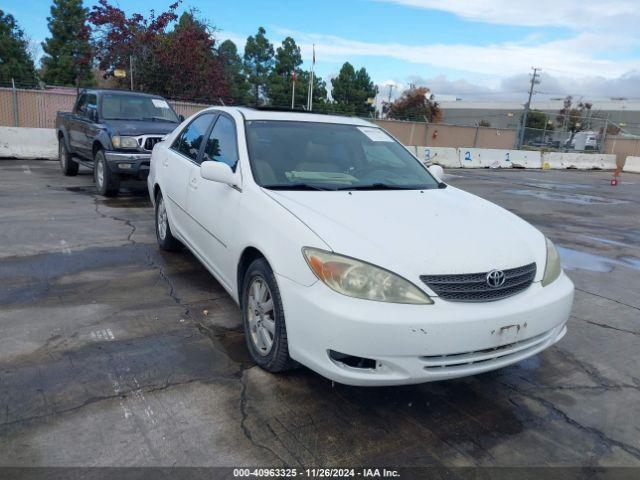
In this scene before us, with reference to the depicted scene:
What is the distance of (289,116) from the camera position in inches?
176

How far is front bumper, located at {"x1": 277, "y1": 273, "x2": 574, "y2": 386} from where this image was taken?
259 centimetres

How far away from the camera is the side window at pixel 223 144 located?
4020mm

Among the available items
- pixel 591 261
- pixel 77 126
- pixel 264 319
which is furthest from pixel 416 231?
pixel 77 126

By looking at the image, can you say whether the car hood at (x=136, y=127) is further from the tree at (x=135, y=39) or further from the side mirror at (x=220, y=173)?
the tree at (x=135, y=39)

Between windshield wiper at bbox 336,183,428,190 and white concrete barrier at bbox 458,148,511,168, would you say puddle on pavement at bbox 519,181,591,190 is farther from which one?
windshield wiper at bbox 336,183,428,190

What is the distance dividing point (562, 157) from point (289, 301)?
28.0 meters

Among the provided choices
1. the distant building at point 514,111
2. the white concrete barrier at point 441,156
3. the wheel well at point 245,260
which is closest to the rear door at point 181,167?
the wheel well at point 245,260

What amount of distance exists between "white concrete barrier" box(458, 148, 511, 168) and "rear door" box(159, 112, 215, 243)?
1902cm

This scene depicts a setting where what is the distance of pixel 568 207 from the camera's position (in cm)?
1174

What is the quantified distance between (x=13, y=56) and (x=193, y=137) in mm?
50458

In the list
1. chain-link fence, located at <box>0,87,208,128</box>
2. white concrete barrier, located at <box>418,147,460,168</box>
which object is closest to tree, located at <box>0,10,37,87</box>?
chain-link fence, located at <box>0,87,208,128</box>

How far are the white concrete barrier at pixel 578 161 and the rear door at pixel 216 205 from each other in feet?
81.4

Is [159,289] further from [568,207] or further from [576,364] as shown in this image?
[568,207]

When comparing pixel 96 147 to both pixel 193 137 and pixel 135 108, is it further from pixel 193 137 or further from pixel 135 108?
pixel 193 137
